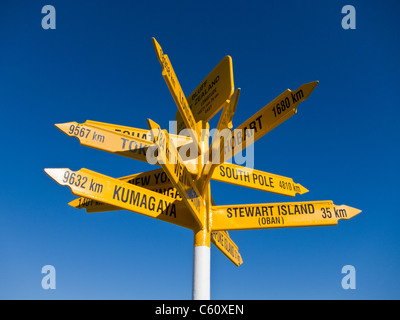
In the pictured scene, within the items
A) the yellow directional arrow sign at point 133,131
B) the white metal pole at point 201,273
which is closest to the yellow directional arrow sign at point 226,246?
the white metal pole at point 201,273

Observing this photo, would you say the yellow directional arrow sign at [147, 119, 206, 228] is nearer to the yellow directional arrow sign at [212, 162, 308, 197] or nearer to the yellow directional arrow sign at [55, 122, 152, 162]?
the yellow directional arrow sign at [212, 162, 308, 197]

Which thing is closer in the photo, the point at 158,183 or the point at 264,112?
the point at 264,112

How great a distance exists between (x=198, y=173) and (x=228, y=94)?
122cm

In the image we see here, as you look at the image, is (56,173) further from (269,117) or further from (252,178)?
(252,178)

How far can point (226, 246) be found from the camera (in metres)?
6.24

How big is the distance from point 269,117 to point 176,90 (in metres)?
1.22

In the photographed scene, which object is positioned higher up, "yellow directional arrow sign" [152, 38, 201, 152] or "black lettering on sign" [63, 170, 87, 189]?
"yellow directional arrow sign" [152, 38, 201, 152]

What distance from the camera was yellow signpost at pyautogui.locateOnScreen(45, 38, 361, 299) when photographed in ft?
14.2

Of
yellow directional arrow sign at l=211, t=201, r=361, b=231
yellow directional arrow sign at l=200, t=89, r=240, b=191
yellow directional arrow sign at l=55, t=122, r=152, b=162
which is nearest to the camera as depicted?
yellow directional arrow sign at l=200, t=89, r=240, b=191

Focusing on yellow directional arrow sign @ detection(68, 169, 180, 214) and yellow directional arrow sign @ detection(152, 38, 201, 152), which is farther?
yellow directional arrow sign @ detection(68, 169, 180, 214)

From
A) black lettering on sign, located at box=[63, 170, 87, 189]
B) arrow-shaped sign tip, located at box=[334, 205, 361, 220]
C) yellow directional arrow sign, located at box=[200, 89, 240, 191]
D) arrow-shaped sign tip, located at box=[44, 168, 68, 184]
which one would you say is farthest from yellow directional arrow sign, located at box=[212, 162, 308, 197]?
arrow-shaped sign tip, located at box=[44, 168, 68, 184]
